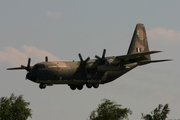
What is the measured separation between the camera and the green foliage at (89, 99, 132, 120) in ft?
408

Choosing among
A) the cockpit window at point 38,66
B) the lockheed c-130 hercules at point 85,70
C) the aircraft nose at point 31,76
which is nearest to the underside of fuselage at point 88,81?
the lockheed c-130 hercules at point 85,70

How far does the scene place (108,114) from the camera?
125m

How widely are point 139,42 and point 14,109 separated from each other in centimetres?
2923

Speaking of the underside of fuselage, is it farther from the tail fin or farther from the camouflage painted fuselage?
the tail fin

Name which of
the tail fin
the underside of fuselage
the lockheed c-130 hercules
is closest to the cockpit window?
the lockheed c-130 hercules

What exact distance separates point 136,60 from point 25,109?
3214 cm

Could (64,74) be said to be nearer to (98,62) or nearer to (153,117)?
(98,62)

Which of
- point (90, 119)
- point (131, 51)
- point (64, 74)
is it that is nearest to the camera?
point (64, 74)

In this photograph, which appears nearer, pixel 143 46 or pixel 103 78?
pixel 103 78

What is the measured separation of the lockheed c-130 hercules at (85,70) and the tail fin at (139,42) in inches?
102

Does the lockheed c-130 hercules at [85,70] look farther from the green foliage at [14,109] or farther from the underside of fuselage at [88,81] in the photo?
the green foliage at [14,109]

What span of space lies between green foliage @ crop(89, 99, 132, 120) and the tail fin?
17335 millimetres

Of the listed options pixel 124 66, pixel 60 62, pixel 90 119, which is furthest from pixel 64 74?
pixel 90 119

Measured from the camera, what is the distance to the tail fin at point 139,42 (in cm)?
10944
